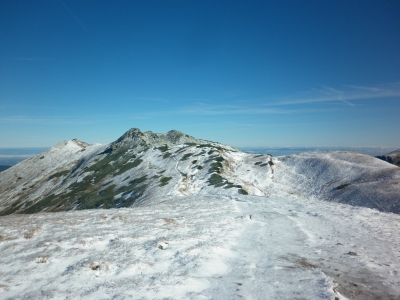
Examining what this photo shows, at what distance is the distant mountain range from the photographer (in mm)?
40656

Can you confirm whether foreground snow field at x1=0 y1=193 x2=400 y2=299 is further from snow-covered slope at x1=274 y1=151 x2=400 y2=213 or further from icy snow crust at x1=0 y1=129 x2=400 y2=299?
snow-covered slope at x1=274 y1=151 x2=400 y2=213

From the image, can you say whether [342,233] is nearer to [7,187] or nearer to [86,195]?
[86,195]

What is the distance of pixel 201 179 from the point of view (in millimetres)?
50375

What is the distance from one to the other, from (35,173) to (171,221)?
120628mm

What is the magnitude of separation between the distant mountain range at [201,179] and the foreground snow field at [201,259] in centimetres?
2070

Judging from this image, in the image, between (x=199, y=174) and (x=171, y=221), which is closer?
(x=171, y=221)

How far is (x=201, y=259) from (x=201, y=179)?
3939 cm

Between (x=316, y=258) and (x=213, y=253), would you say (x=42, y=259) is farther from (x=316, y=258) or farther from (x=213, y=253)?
(x=316, y=258)

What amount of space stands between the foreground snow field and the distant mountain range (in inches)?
815

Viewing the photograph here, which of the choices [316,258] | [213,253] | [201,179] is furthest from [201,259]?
[201,179]

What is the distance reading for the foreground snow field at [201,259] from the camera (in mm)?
8367

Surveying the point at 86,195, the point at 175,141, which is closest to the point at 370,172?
the point at 86,195

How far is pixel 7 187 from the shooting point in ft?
348

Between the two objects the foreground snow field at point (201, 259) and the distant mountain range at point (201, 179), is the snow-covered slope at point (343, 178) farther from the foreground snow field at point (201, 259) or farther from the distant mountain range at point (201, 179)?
the foreground snow field at point (201, 259)
